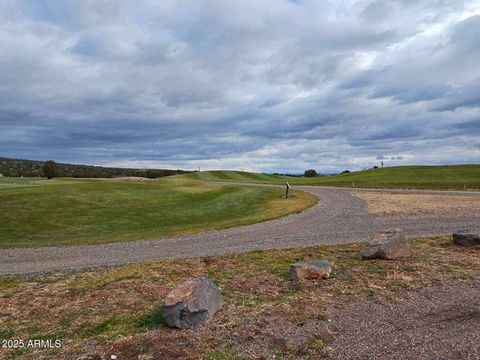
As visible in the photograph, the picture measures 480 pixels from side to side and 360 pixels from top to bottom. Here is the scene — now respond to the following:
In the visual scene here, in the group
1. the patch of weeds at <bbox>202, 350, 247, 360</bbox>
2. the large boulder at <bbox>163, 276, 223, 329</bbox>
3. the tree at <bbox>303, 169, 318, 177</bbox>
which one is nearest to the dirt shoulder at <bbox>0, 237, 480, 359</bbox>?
the patch of weeds at <bbox>202, 350, 247, 360</bbox>

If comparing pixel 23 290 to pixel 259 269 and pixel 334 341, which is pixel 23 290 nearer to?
pixel 259 269

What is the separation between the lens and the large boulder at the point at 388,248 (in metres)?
10.1

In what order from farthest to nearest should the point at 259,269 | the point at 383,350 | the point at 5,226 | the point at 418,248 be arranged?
the point at 5,226 → the point at 418,248 → the point at 259,269 → the point at 383,350

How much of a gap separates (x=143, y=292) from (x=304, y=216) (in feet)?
47.0

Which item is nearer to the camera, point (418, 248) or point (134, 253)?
point (418, 248)

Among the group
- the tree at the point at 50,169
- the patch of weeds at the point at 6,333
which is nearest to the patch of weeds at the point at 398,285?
the patch of weeds at the point at 6,333

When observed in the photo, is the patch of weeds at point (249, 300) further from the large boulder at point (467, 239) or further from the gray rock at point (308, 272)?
the large boulder at point (467, 239)

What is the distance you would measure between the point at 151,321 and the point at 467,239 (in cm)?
1020

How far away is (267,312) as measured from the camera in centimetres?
667

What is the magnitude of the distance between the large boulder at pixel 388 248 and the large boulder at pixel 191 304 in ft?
17.1

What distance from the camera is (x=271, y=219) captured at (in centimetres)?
2027

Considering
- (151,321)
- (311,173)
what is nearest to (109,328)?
(151,321)

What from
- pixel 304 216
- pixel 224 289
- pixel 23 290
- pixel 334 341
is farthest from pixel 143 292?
pixel 304 216

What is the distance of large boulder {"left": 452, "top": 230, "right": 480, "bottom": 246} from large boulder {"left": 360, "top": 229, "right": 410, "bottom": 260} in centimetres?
278
